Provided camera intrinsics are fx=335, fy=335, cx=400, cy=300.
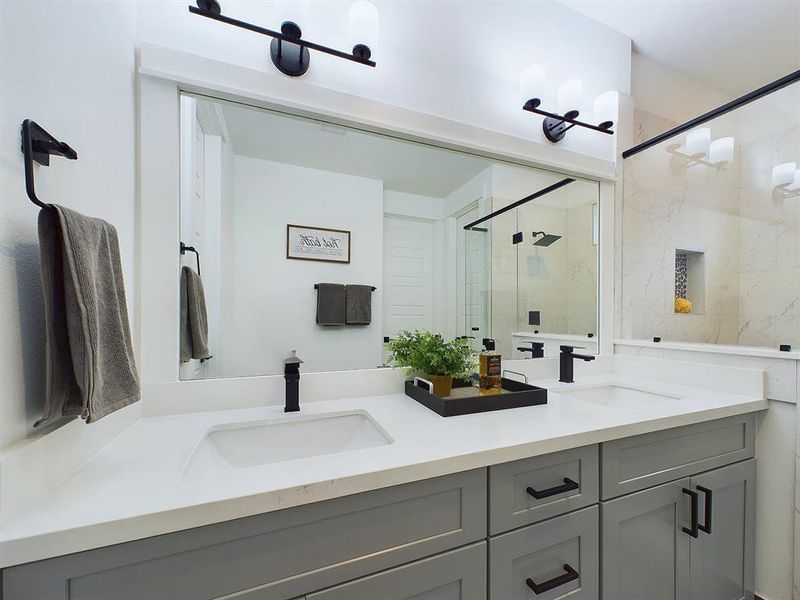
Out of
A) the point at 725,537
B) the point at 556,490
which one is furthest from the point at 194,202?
the point at 725,537

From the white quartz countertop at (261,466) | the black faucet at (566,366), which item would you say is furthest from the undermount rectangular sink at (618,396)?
the white quartz countertop at (261,466)

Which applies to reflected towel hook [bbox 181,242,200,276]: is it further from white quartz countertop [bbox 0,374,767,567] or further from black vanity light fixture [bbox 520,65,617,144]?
black vanity light fixture [bbox 520,65,617,144]

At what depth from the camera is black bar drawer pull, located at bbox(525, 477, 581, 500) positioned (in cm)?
81

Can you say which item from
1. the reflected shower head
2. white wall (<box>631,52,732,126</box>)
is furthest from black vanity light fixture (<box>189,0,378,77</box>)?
white wall (<box>631,52,732,126</box>)

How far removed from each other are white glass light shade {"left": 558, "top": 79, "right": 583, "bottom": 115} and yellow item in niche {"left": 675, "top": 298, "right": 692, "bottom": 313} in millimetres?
1311

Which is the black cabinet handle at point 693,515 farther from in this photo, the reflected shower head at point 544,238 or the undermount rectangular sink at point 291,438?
the reflected shower head at point 544,238

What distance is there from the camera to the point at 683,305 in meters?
2.01

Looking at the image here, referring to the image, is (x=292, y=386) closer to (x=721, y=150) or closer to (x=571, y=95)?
(x=571, y=95)

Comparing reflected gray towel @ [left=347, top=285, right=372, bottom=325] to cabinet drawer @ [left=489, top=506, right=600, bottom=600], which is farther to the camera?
reflected gray towel @ [left=347, top=285, right=372, bottom=325]

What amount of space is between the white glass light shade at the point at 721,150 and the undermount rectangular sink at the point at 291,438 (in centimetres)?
239

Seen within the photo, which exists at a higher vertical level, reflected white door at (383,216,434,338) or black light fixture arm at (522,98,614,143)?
black light fixture arm at (522,98,614,143)

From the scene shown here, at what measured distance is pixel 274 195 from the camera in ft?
3.84

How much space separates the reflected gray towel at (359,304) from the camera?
128 cm

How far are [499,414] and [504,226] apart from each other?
0.90 metres
